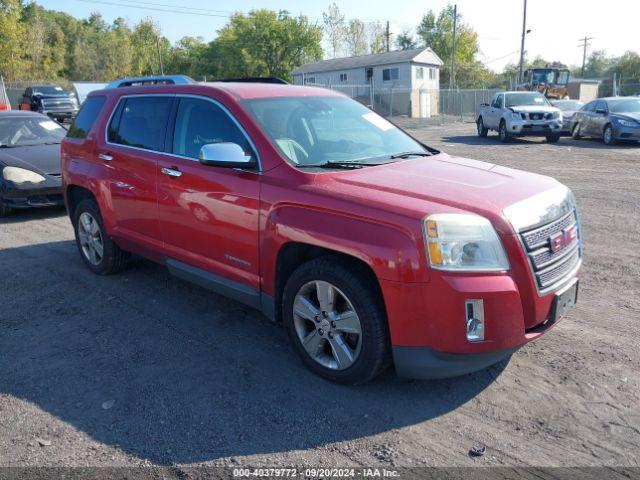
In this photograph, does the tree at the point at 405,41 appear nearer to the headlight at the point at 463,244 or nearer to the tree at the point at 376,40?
the tree at the point at 376,40

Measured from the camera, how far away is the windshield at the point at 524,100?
20266 mm

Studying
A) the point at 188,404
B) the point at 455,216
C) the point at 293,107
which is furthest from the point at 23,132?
the point at 455,216

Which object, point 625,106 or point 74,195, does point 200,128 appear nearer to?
point 74,195

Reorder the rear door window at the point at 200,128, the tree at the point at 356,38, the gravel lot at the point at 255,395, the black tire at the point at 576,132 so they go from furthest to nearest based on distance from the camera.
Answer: the tree at the point at 356,38, the black tire at the point at 576,132, the rear door window at the point at 200,128, the gravel lot at the point at 255,395

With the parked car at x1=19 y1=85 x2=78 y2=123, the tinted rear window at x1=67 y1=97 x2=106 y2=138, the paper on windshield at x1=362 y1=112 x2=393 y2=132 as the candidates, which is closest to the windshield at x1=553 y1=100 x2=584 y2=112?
the paper on windshield at x1=362 y1=112 x2=393 y2=132

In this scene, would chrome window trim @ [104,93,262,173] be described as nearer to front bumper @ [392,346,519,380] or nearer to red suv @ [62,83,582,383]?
red suv @ [62,83,582,383]

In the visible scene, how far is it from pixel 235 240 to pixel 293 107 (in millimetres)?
1186

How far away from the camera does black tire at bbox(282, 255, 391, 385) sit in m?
3.36

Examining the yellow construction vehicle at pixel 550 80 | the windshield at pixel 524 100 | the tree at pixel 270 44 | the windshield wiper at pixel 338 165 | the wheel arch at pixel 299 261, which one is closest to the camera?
the wheel arch at pixel 299 261

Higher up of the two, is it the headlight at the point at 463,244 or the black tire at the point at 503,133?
the headlight at the point at 463,244

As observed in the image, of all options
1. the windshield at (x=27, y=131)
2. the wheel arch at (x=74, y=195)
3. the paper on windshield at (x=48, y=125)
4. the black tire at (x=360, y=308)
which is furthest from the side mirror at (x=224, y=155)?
the paper on windshield at (x=48, y=125)

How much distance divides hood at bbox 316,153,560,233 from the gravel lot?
1.16 metres

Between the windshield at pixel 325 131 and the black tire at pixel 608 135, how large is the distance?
15382 millimetres

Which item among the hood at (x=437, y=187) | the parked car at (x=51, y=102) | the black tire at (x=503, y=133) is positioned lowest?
the black tire at (x=503, y=133)
